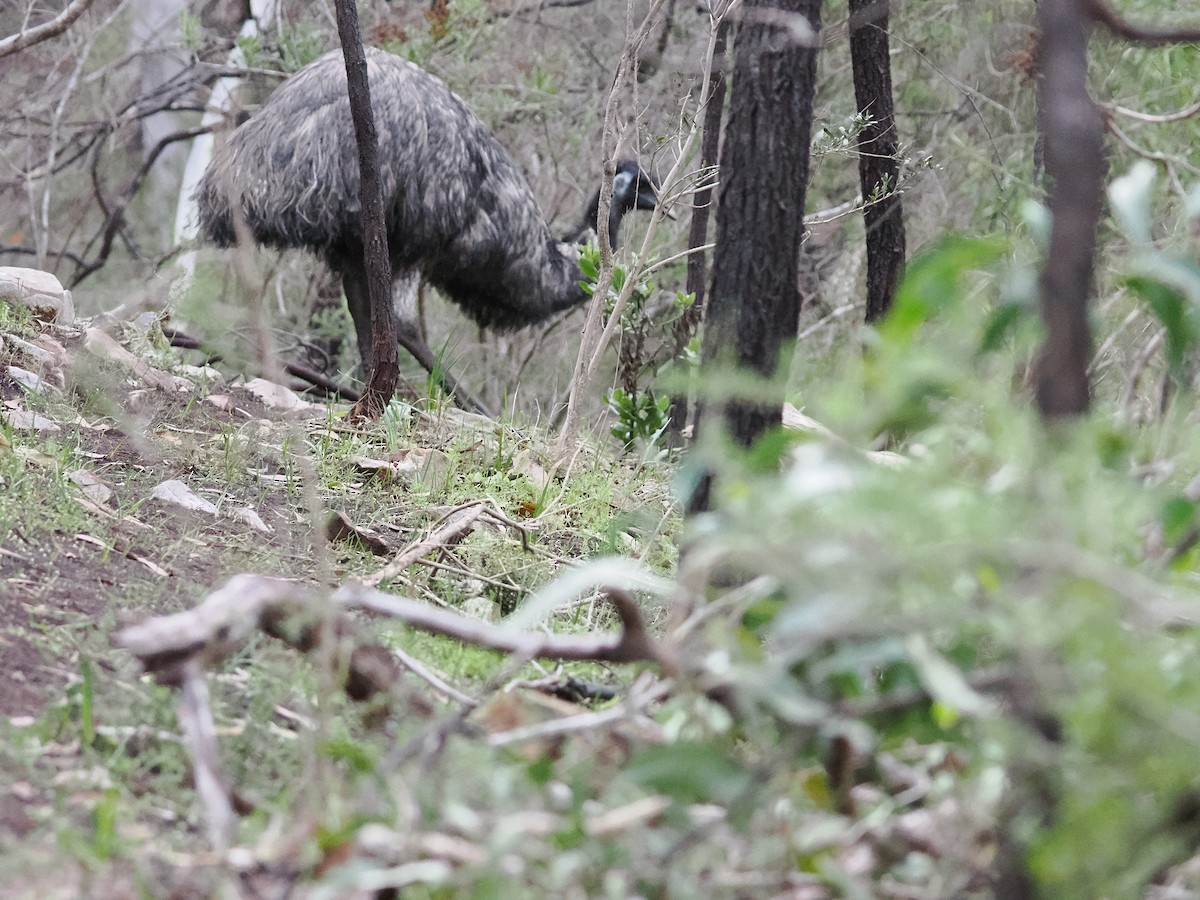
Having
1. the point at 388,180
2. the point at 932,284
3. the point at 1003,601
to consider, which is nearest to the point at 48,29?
the point at 388,180

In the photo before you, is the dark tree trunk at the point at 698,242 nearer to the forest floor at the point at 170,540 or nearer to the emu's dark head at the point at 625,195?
the emu's dark head at the point at 625,195

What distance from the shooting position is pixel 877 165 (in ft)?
11.6

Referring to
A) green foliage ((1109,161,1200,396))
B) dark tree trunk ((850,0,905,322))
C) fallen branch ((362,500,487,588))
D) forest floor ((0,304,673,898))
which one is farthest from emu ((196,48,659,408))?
green foliage ((1109,161,1200,396))

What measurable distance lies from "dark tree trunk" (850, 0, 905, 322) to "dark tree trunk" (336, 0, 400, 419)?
1285 millimetres

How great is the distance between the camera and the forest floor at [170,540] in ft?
4.44

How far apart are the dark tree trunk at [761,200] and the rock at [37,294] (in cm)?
266

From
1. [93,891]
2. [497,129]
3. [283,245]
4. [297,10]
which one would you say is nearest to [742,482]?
[93,891]

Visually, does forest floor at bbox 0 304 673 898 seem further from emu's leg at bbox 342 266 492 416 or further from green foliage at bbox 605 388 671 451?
emu's leg at bbox 342 266 492 416

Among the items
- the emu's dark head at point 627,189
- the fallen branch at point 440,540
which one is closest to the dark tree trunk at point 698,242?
the emu's dark head at point 627,189

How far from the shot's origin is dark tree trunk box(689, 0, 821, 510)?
1.78 m

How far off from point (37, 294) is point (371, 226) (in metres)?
1.05

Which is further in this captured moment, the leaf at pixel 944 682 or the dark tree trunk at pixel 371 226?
the dark tree trunk at pixel 371 226

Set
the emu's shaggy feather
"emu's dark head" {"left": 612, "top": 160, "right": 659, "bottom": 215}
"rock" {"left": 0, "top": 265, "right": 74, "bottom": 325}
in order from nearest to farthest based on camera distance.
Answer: "rock" {"left": 0, "top": 265, "right": 74, "bottom": 325} → the emu's shaggy feather → "emu's dark head" {"left": 612, "top": 160, "right": 659, "bottom": 215}

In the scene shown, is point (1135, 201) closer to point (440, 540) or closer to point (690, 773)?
point (690, 773)
